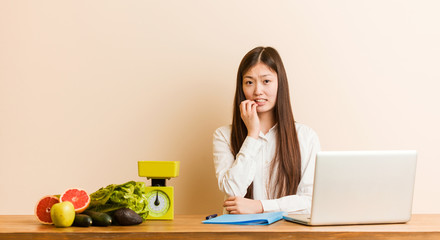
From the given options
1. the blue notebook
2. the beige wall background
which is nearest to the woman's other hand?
the blue notebook

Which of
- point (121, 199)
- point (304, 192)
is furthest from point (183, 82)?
point (121, 199)

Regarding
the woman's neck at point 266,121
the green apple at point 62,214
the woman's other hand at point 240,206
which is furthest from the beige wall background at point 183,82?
the green apple at point 62,214

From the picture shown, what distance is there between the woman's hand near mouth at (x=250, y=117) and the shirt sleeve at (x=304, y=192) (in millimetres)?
318

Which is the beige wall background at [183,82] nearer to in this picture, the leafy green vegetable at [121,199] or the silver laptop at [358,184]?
the leafy green vegetable at [121,199]

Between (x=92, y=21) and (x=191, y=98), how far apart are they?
0.76 m

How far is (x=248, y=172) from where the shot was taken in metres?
2.48

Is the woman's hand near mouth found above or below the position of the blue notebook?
above

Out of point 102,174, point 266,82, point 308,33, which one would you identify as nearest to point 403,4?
point 308,33

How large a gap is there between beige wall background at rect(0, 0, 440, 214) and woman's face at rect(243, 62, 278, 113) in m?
0.39

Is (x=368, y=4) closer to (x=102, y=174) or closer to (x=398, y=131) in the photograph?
(x=398, y=131)

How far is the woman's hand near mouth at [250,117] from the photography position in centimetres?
258

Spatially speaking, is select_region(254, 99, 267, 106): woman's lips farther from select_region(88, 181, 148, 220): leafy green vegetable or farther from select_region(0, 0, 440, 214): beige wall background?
select_region(88, 181, 148, 220): leafy green vegetable

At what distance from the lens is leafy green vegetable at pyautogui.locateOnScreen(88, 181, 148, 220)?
1.94 metres

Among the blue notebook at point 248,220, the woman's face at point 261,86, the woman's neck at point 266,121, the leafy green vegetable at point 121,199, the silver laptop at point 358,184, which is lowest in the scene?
the blue notebook at point 248,220
